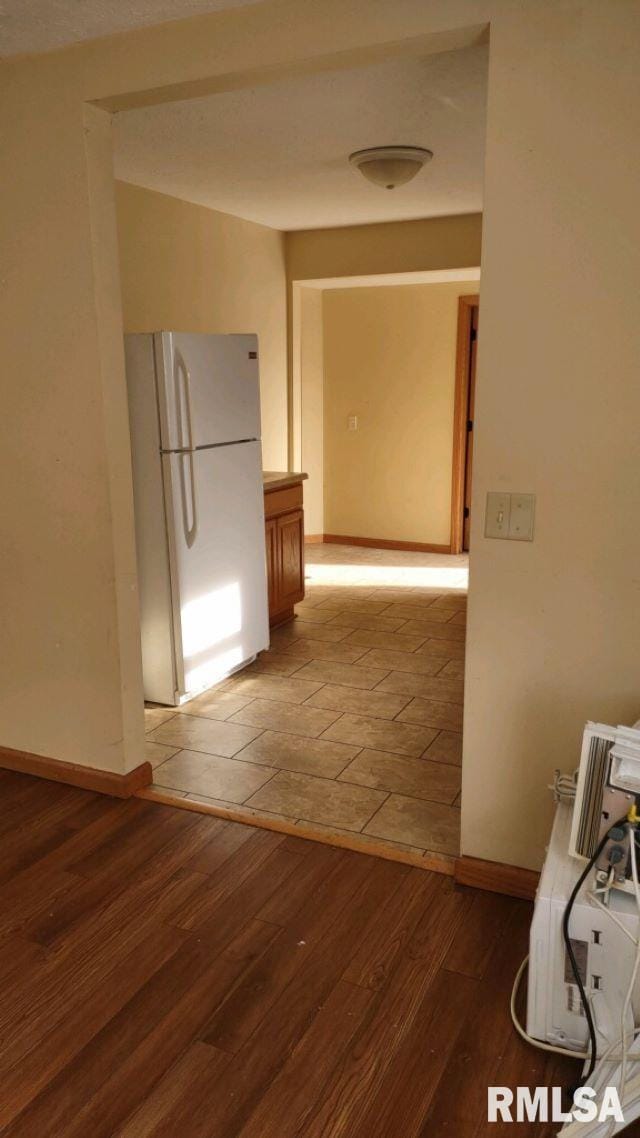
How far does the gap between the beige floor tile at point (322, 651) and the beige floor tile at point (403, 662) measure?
70mm

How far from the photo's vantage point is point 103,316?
2.67 metres

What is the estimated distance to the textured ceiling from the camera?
2.17 meters

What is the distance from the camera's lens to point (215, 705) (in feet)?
12.6

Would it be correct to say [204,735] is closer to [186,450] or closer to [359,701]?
[359,701]

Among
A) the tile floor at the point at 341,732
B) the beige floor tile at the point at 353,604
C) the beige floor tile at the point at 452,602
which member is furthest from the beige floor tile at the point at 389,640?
the beige floor tile at the point at 452,602

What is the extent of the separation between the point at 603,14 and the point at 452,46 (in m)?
0.39

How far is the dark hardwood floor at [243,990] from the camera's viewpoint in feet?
5.66

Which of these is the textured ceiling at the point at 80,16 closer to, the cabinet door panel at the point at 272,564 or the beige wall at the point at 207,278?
the beige wall at the point at 207,278

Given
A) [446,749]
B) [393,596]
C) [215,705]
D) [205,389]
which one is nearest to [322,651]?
[215,705]

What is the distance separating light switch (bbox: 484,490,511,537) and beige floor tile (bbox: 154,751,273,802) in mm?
1379

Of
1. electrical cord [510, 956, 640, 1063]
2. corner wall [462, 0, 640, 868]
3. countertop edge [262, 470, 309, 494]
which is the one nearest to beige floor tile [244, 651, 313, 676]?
countertop edge [262, 470, 309, 494]

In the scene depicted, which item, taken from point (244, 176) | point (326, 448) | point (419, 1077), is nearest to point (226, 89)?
point (244, 176)

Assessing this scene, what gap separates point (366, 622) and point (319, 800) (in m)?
2.22

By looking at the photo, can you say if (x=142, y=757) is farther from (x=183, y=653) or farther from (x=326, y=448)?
(x=326, y=448)
